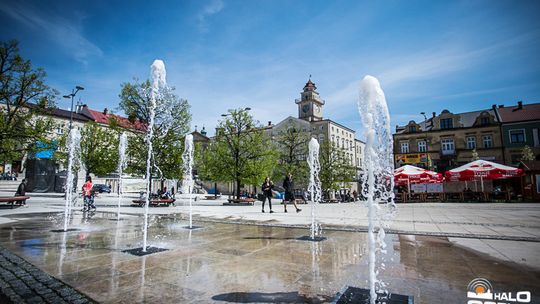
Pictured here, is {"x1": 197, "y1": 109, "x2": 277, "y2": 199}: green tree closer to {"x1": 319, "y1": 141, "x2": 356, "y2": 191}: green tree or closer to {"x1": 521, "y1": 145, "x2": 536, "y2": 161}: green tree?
{"x1": 319, "y1": 141, "x2": 356, "y2": 191}: green tree

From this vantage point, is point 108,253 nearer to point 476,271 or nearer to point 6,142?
point 476,271

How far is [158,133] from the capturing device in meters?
21.4

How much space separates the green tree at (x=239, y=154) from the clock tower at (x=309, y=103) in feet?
126

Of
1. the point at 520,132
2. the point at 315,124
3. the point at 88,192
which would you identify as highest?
the point at 315,124

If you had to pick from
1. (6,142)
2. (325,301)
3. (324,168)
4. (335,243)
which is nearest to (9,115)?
(6,142)

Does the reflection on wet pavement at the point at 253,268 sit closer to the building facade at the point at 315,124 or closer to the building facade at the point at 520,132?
the building facade at the point at 520,132

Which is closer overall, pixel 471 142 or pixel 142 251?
pixel 142 251

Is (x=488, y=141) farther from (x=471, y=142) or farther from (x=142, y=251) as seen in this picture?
(x=142, y=251)

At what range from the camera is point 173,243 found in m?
6.70

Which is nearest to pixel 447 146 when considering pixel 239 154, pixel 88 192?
pixel 239 154

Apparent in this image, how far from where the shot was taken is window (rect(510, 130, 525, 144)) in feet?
134

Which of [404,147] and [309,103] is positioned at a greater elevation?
[309,103]

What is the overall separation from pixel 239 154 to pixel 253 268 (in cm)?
2265

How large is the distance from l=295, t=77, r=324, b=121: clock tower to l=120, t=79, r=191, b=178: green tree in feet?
149
